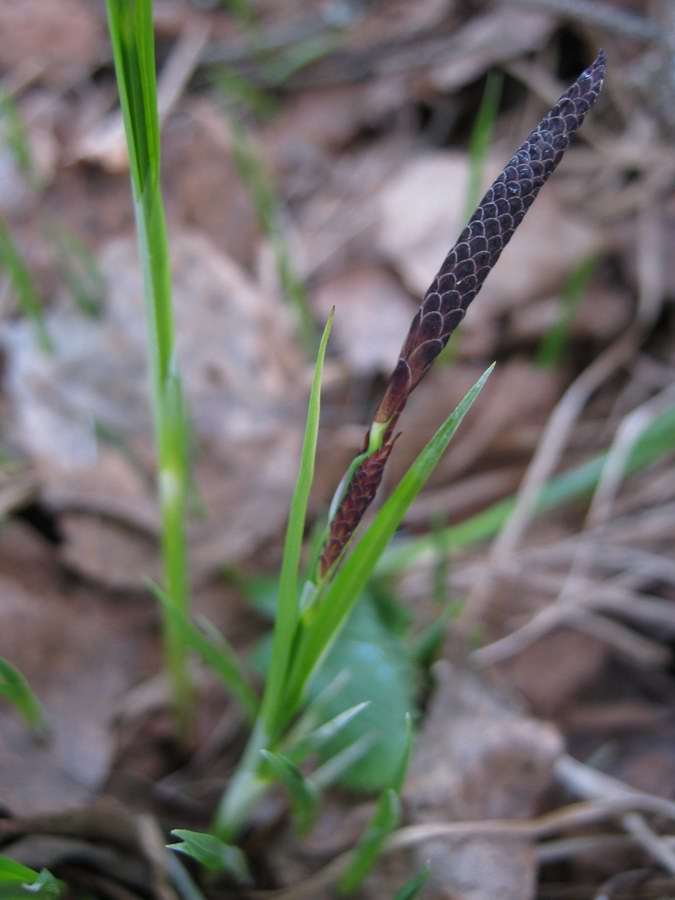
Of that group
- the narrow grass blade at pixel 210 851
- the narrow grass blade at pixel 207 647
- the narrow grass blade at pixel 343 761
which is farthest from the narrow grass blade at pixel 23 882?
the narrow grass blade at pixel 343 761

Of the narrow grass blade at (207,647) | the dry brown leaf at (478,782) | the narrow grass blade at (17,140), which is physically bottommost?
the dry brown leaf at (478,782)

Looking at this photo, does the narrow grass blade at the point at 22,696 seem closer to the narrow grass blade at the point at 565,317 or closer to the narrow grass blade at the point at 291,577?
the narrow grass blade at the point at 291,577

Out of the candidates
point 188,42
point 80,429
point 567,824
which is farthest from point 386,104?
point 567,824

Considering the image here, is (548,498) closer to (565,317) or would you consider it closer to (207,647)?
(565,317)

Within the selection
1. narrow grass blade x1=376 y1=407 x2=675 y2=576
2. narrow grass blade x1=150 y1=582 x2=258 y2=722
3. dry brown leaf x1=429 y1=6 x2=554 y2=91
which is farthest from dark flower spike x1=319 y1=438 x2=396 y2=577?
dry brown leaf x1=429 y1=6 x2=554 y2=91

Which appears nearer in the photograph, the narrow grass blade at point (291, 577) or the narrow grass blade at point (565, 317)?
the narrow grass blade at point (291, 577)

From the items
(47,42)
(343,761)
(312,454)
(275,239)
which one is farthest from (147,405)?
(47,42)

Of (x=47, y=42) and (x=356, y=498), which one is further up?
(x=47, y=42)
